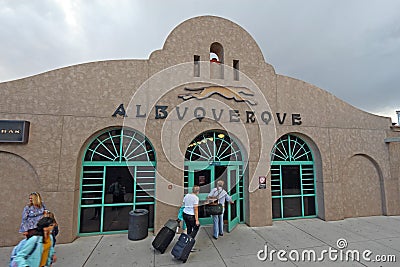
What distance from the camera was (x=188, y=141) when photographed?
25.0 feet

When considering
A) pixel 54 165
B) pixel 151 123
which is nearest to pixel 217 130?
pixel 151 123

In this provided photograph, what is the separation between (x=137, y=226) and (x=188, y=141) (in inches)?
121

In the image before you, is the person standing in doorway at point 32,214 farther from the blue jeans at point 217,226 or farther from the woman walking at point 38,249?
the blue jeans at point 217,226

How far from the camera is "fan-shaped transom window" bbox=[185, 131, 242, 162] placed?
7.98 metres

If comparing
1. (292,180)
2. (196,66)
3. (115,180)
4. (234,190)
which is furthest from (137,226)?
(292,180)

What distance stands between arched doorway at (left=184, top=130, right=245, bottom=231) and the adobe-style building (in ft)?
0.12

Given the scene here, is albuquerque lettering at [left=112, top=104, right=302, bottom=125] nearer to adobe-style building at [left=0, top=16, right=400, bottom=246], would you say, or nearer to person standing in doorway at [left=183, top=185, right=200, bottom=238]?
adobe-style building at [left=0, top=16, right=400, bottom=246]

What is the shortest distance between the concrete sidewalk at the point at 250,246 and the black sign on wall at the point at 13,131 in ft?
9.87

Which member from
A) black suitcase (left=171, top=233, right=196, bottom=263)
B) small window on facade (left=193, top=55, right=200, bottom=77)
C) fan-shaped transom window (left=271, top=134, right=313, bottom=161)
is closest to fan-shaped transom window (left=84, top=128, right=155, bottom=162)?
small window on facade (left=193, top=55, right=200, bottom=77)

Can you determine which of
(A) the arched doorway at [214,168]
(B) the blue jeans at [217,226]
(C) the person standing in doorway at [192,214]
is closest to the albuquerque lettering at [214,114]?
(A) the arched doorway at [214,168]

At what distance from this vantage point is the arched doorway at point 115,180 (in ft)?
23.2

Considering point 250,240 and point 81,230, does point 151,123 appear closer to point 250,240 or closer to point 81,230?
point 81,230

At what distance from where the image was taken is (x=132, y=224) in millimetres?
6566

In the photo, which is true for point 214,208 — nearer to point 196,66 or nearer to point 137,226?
point 137,226
